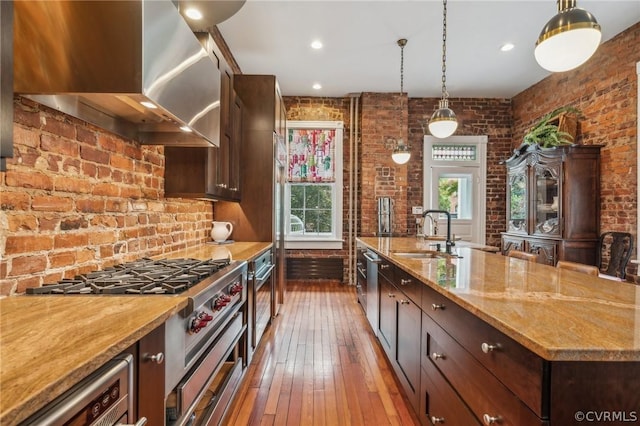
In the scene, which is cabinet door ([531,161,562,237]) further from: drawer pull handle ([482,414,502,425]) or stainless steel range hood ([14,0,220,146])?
stainless steel range hood ([14,0,220,146])

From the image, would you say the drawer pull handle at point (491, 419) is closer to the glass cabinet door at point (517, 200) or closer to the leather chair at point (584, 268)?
the leather chair at point (584, 268)

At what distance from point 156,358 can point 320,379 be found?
1.66m

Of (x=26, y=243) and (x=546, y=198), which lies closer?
(x=26, y=243)

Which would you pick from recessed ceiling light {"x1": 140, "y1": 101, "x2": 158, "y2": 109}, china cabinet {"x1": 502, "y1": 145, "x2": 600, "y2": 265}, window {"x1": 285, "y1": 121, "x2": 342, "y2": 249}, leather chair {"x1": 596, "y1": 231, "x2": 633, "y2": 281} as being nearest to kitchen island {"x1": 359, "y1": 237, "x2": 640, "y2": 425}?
recessed ceiling light {"x1": 140, "y1": 101, "x2": 158, "y2": 109}

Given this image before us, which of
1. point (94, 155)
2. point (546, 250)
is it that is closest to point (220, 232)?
point (94, 155)

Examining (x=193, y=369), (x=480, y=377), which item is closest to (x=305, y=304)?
(x=193, y=369)

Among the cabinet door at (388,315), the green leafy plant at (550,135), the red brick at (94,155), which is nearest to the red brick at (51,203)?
the red brick at (94,155)

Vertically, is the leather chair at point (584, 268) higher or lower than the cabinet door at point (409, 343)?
higher

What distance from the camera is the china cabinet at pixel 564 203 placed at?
3854 mm

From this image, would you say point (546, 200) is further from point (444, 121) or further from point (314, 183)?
point (314, 183)

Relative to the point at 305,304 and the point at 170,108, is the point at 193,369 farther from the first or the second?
the point at 305,304

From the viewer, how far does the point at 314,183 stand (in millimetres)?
5625

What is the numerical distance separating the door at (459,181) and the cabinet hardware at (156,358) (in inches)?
210

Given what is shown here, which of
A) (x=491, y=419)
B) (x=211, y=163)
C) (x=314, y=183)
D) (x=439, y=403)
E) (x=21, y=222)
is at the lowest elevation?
(x=439, y=403)
